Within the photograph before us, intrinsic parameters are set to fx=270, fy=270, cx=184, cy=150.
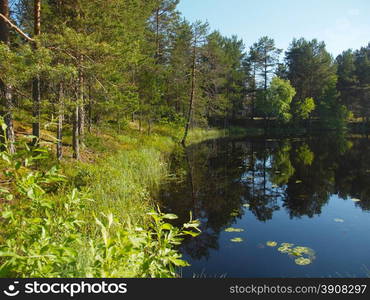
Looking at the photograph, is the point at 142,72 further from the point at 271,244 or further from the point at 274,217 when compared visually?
the point at 271,244

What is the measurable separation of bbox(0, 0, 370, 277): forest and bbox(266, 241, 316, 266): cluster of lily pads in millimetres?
2578

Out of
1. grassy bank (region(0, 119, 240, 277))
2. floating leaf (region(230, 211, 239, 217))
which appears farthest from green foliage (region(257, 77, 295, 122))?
floating leaf (region(230, 211, 239, 217))

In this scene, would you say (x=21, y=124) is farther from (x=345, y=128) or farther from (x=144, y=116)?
(x=345, y=128)

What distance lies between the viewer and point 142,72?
24875 millimetres

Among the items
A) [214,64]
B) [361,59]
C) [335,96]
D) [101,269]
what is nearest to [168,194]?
[101,269]

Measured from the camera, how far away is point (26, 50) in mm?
8031

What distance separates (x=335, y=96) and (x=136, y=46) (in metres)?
47.9

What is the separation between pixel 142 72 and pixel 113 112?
8.15 metres

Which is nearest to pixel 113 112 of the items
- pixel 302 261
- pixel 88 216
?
pixel 88 216

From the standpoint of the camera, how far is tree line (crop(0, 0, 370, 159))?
9.73m

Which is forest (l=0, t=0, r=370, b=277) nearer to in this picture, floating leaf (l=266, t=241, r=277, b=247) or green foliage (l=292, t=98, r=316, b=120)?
green foliage (l=292, t=98, r=316, b=120)

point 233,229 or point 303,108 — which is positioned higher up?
point 303,108

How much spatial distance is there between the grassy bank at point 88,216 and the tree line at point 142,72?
784 mm

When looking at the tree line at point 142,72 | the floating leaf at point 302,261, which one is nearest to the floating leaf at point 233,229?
the floating leaf at point 302,261
